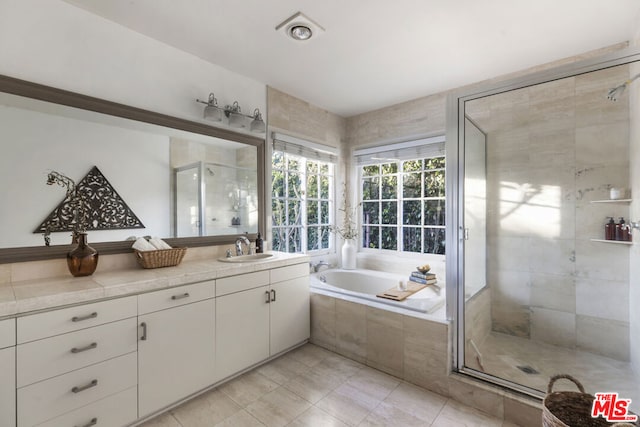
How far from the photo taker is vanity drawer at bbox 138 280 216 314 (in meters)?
1.69

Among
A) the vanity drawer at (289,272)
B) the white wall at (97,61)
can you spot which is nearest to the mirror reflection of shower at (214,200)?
the white wall at (97,61)

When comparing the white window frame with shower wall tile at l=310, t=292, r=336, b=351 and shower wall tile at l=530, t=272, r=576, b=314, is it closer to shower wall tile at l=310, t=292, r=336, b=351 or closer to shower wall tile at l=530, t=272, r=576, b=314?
shower wall tile at l=530, t=272, r=576, b=314

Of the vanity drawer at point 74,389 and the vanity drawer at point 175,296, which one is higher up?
the vanity drawer at point 175,296

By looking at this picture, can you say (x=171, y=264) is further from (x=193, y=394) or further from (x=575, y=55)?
(x=575, y=55)

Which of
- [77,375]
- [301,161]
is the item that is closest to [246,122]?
[301,161]

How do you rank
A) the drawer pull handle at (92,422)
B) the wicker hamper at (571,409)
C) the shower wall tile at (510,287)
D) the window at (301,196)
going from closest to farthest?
the wicker hamper at (571,409)
the drawer pull handle at (92,422)
the shower wall tile at (510,287)
the window at (301,196)

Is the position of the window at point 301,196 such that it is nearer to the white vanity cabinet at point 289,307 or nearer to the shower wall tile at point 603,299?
the white vanity cabinet at point 289,307

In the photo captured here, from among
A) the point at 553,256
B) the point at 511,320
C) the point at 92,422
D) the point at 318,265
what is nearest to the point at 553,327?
the point at 511,320

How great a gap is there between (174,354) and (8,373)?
2.41ft

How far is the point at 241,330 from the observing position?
7.16ft

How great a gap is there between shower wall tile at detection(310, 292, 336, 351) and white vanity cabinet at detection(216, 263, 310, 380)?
0.23 feet

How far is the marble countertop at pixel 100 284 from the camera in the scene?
133 cm

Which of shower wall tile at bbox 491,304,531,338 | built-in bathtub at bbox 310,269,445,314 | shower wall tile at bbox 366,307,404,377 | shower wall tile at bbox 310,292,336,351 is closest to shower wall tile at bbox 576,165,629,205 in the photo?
shower wall tile at bbox 491,304,531,338

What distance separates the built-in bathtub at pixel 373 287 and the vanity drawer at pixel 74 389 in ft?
5.42
